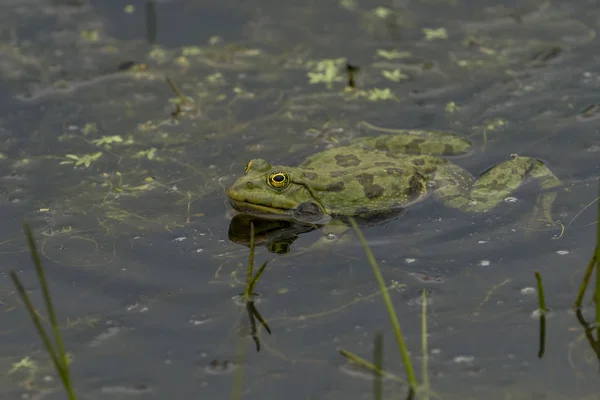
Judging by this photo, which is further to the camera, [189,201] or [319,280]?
[189,201]

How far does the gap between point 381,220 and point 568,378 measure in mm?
2403

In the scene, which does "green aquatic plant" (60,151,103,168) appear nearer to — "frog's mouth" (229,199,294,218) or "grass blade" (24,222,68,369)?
"frog's mouth" (229,199,294,218)

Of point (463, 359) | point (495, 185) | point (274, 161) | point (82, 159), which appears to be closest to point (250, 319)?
point (463, 359)

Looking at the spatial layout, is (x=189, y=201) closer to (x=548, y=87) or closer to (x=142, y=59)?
(x=142, y=59)

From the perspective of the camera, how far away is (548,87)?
8773mm

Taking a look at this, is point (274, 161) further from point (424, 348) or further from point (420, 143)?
point (424, 348)

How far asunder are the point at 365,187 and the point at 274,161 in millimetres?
1266

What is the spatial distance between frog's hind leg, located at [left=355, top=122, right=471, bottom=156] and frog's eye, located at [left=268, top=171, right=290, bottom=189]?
3.89 feet

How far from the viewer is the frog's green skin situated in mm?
6980

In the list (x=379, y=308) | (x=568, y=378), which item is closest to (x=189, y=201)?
(x=379, y=308)

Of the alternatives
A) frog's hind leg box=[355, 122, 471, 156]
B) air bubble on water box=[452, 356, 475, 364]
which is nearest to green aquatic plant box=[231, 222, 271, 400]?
air bubble on water box=[452, 356, 475, 364]

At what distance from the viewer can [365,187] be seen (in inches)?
277

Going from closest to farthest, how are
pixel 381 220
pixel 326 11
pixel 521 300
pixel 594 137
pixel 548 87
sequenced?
1. pixel 521 300
2. pixel 381 220
3. pixel 594 137
4. pixel 548 87
5. pixel 326 11

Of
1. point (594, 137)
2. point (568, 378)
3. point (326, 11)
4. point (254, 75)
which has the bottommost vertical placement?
point (568, 378)
